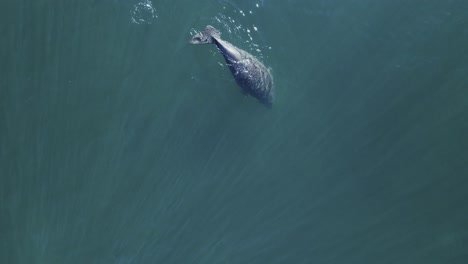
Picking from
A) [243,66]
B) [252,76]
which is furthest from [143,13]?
[252,76]

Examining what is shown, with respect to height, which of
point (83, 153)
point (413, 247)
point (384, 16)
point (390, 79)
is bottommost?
point (83, 153)

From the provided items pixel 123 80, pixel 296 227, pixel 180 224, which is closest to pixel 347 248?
pixel 296 227

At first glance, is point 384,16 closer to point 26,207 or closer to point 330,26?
point 330,26

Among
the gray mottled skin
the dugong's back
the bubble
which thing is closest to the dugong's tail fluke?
the gray mottled skin

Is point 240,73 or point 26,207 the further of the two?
point 26,207

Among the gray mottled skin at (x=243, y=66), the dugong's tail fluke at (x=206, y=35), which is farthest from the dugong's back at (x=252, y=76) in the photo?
the dugong's tail fluke at (x=206, y=35)

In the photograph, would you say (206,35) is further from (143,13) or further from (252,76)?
(143,13)

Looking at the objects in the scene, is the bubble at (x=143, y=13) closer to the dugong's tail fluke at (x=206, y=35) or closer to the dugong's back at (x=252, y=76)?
the dugong's tail fluke at (x=206, y=35)
